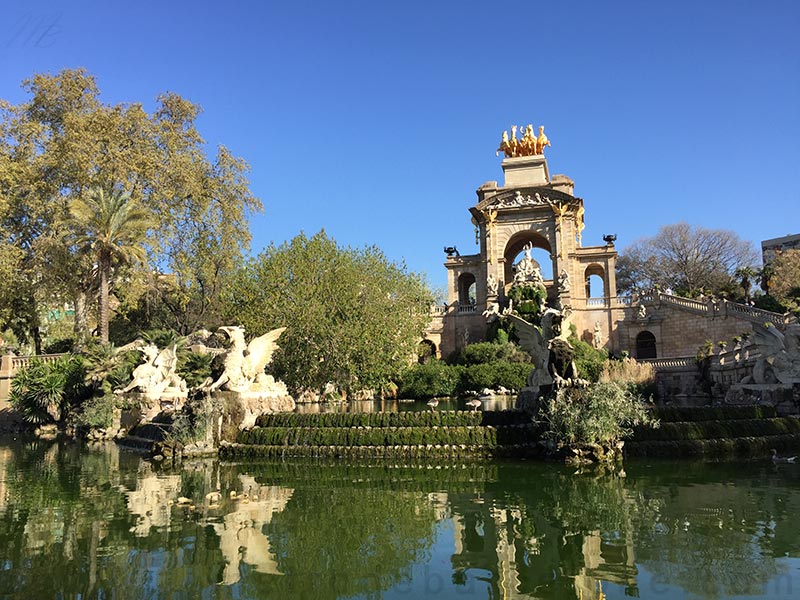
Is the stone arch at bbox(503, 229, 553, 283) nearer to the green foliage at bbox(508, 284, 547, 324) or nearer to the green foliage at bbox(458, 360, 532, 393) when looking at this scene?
the green foliage at bbox(508, 284, 547, 324)

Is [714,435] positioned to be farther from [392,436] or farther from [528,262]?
[528,262]

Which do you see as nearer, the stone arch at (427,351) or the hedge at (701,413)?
the hedge at (701,413)

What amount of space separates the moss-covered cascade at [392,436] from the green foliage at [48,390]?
11032mm

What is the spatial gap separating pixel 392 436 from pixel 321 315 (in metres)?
9.50

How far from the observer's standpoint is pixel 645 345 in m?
44.3

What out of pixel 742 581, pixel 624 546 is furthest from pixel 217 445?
pixel 742 581

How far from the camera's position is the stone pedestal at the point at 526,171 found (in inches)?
2039

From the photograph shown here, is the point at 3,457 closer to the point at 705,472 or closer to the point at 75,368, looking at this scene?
the point at 75,368

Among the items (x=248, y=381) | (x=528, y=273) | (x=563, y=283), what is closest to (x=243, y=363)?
(x=248, y=381)

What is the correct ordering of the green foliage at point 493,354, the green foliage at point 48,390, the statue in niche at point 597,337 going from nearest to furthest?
1. the green foliage at point 48,390
2. the green foliage at point 493,354
3. the statue in niche at point 597,337

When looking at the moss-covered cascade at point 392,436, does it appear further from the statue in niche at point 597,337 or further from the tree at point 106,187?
the statue in niche at point 597,337

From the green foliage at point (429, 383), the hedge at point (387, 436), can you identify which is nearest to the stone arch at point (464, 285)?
the green foliage at point (429, 383)

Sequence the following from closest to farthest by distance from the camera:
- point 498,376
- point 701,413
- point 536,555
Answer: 1. point 536,555
2. point 701,413
3. point 498,376

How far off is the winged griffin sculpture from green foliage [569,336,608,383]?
16.7 meters
